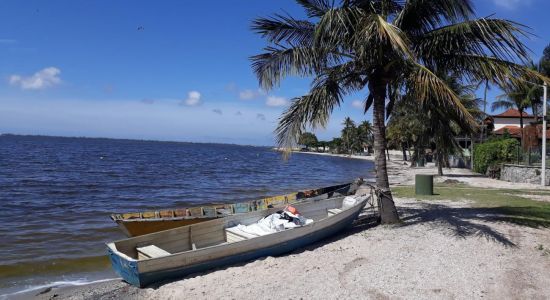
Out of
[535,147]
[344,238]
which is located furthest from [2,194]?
[535,147]

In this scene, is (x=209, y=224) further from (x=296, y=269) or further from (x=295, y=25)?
(x=295, y=25)

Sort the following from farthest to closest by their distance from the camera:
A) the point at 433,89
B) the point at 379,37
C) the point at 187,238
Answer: the point at 187,238 → the point at 379,37 → the point at 433,89

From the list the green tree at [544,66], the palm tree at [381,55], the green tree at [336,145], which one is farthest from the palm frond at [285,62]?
the green tree at [336,145]

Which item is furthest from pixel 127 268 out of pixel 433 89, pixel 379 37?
pixel 433 89

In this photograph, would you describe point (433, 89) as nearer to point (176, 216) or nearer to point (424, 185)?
point (176, 216)

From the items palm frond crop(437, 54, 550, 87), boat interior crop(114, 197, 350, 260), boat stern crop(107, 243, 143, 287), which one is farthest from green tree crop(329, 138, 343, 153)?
boat stern crop(107, 243, 143, 287)

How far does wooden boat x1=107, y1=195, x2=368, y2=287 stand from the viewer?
7942mm

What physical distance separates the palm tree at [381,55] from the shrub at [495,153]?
19326 millimetres

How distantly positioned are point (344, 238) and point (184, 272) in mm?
4244

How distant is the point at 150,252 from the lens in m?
8.46

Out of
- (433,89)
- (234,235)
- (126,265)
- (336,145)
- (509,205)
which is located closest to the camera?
(126,265)

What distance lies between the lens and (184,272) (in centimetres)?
834

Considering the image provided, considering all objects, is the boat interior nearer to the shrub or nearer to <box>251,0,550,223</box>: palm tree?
<box>251,0,550,223</box>: palm tree

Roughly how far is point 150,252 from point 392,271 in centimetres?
443
